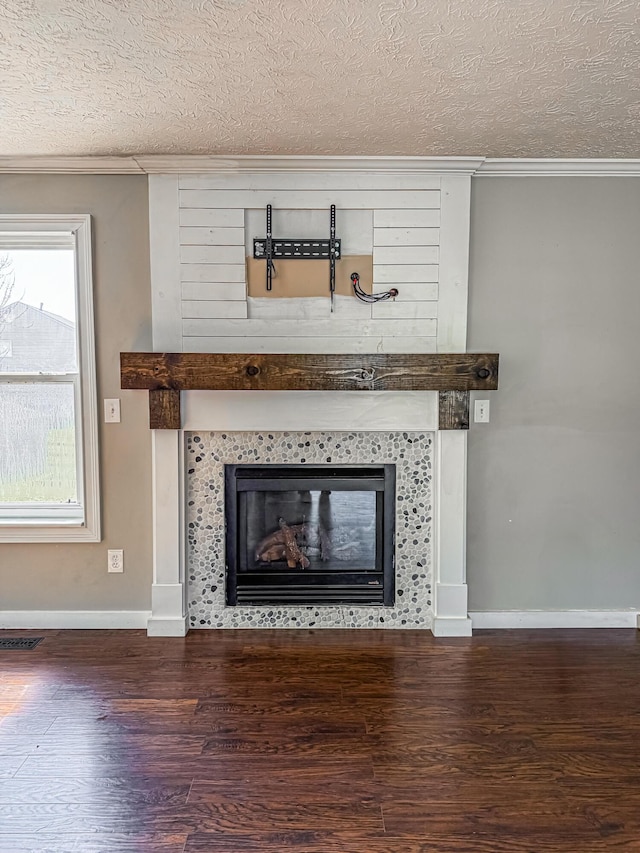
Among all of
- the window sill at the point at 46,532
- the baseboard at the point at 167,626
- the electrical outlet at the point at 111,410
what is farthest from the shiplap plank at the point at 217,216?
the baseboard at the point at 167,626

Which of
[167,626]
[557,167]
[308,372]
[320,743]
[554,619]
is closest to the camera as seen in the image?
[320,743]

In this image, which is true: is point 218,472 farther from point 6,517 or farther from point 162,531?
point 6,517

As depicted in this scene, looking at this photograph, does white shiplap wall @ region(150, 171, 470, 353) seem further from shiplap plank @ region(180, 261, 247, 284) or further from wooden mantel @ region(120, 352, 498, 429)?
wooden mantel @ region(120, 352, 498, 429)

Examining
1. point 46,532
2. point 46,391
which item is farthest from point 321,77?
point 46,532

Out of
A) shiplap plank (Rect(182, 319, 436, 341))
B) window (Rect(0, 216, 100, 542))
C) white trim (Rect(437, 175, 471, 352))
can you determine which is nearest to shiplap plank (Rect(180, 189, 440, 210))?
white trim (Rect(437, 175, 471, 352))

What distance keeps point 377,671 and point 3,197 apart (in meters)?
2.96

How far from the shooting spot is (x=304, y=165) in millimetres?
2908

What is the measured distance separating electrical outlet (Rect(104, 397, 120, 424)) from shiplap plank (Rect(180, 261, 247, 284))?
2.39ft

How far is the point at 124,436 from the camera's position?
312 centimetres

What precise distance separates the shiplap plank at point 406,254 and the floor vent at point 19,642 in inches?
101

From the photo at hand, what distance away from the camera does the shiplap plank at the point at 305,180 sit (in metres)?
2.95

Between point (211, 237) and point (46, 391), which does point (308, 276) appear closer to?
point (211, 237)

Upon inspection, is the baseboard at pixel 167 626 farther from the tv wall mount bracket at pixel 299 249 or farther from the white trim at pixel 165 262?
the tv wall mount bracket at pixel 299 249

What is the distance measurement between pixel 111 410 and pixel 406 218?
1796 mm
